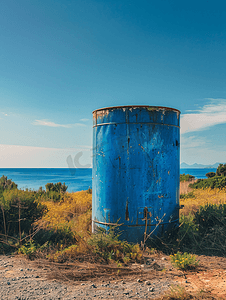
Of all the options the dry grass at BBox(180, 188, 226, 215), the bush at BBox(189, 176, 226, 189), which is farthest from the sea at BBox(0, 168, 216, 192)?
the dry grass at BBox(180, 188, 226, 215)

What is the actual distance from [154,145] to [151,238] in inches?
76.4

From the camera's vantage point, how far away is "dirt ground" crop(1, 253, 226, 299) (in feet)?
A: 10.8

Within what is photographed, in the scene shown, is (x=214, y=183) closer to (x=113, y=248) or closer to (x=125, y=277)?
(x=113, y=248)

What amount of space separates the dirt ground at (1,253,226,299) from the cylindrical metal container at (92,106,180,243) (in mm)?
860

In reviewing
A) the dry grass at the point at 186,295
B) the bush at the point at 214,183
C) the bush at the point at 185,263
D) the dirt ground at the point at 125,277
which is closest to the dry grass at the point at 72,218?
the dirt ground at the point at 125,277

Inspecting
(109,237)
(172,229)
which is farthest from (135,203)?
(172,229)

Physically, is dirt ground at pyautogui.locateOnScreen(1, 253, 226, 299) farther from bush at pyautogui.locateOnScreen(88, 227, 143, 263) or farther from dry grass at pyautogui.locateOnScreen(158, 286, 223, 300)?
bush at pyautogui.locateOnScreen(88, 227, 143, 263)

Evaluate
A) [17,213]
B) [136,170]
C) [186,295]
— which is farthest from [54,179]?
[186,295]

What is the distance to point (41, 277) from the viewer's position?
152 inches

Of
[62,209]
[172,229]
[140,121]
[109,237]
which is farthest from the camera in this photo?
[62,209]

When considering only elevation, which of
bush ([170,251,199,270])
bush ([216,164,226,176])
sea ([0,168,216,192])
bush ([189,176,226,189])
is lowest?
sea ([0,168,216,192])

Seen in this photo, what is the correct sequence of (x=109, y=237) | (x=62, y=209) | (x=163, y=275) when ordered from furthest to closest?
(x=62, y=209) < (x=109, y=237) < (x=163, y=275)

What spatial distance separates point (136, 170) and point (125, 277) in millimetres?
2014

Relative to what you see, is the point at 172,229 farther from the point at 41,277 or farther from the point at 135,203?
the point at 41,277
